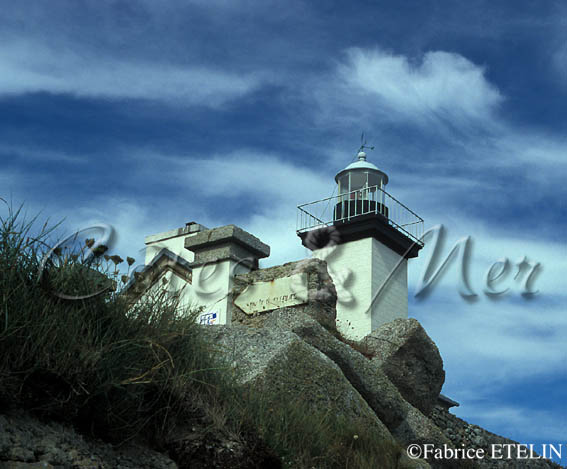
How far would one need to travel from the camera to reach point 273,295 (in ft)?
32.5

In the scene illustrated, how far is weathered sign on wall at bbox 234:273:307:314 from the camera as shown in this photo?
970cm

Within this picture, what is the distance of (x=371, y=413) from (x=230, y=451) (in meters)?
2.36

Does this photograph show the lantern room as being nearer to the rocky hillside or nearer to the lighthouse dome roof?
the lighthouse dome roof

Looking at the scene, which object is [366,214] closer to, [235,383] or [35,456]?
[235,383]

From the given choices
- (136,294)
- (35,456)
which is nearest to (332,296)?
(136,294)

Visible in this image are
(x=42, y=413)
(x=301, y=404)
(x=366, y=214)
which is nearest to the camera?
(x=42, y=413)

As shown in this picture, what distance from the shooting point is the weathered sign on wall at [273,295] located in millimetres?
9695

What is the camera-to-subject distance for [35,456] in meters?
3.37

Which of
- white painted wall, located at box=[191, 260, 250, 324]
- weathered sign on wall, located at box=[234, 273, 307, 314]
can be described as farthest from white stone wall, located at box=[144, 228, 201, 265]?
weathered sign on wall, located at box=[234, 273, 307, 314]

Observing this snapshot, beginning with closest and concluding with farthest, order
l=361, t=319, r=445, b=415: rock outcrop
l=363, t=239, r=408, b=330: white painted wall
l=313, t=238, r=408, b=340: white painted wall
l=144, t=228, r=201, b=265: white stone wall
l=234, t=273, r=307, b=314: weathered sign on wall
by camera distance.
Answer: l=361, t=319, r=445, b=415: rock outcrop < l=234, t=273, r=307, b=314: weathered sign on wall < l=144, t=228, r=201, b=265: white stone wall < l=313, t=238, r=408, b=340: white painted wall < l=363, t=239, r=408, b=330: white painted wall

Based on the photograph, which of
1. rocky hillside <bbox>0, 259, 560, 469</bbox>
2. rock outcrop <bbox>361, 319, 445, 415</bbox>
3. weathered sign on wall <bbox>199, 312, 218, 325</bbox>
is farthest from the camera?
weathered sign on wall <bbox>199, 312, 218, 325</bbox>

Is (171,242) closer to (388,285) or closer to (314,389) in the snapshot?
(314,389)

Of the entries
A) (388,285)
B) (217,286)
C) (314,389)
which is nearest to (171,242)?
(217,286)

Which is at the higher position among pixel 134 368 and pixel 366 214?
pixel 366 214
